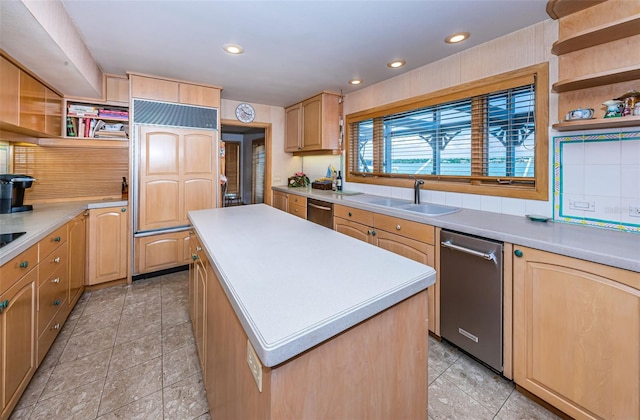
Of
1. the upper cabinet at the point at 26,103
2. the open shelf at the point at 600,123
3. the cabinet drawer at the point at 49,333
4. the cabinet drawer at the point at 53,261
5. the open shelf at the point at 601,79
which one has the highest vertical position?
the upper cabinet at the point at 26,103

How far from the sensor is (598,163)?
5.63 ft

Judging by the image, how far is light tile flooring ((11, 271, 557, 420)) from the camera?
149cm

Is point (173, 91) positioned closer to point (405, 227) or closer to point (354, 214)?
point (354, 214)

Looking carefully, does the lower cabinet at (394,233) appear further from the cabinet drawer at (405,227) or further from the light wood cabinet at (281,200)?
the light wood cabinet at (281,200)

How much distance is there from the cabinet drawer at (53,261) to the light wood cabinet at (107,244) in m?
0.68

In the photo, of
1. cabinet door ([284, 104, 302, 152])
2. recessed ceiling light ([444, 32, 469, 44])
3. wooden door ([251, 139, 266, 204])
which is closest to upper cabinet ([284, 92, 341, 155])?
cabinet door ([284, 104, 302, 152])

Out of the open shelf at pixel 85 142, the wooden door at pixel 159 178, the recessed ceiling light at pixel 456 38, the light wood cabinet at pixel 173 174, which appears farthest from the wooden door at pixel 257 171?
the recessed ceiling light at pixel 456 38

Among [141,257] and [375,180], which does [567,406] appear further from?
[141,257]

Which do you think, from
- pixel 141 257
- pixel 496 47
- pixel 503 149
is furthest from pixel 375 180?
pixel 141 257

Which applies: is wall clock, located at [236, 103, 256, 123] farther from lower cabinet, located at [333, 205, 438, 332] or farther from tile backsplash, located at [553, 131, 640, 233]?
tile backsplash, located at [553, 131, 640, 233]

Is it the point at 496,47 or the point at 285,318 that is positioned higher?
the point at 496,47

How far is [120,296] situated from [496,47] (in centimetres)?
405

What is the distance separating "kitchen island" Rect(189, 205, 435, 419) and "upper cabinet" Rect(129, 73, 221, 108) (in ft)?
8.48

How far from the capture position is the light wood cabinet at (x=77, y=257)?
2.39 meters
